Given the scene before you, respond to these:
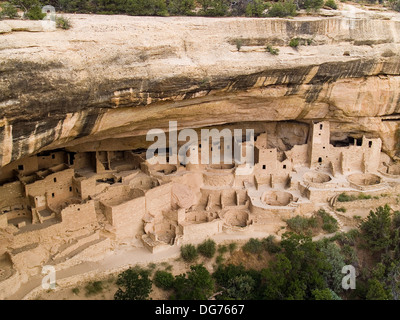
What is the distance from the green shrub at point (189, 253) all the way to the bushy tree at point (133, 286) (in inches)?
75.6

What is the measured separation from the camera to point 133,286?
13508 mm

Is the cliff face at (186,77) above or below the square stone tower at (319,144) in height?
above

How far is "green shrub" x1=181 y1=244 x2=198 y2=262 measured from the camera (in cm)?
1537

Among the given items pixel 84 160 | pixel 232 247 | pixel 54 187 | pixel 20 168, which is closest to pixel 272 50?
pixel 232 247

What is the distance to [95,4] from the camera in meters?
16.6

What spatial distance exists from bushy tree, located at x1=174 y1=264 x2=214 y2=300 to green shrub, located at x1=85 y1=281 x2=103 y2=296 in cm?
245

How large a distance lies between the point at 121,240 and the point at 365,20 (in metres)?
11.9

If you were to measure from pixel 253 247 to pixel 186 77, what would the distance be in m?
7.06

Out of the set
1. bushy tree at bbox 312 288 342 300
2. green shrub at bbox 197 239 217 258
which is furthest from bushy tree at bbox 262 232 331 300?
green shrub at bbox 197 239 217 258

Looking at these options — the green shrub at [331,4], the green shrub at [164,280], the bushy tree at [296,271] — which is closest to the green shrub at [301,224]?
the bushy tree at [296,271]

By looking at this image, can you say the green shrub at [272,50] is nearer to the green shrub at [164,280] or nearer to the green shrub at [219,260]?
the green shrub at [219,260]

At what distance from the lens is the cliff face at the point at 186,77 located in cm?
1044
